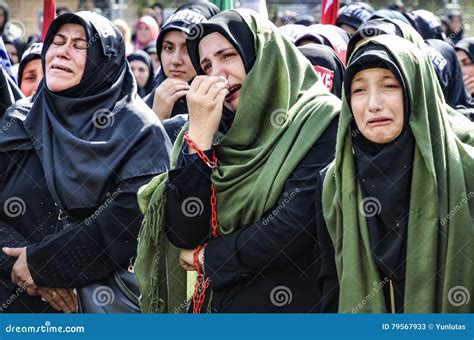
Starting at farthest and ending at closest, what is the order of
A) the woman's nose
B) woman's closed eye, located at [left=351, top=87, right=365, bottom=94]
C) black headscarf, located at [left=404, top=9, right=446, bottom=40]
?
black headscarf, located at [left=404, top=9, right=446, bottom=40] < woman's closed eye, located at [left=351, top=87, right=365, bottom=94] < the woman's nose

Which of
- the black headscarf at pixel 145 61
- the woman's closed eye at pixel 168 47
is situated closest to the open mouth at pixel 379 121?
the woman's closed eye at pixel 168 47

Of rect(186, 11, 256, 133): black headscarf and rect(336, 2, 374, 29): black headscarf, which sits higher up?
rect(186, 11, 256, 133): black headscarf

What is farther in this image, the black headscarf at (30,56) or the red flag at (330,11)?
the red flag at (330,11)

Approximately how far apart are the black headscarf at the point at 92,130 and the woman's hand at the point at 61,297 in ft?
1.14

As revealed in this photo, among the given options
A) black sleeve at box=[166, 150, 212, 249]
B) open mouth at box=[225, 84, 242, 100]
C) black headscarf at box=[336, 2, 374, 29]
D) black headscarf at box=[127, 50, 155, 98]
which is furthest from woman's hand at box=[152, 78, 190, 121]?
black headscarf at box=[127, 50, 155, 98]

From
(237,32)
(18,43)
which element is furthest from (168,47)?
(18,43)

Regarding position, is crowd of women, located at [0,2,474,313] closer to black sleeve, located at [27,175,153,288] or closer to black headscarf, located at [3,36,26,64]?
black sleeve, located at [27,175,153,288]

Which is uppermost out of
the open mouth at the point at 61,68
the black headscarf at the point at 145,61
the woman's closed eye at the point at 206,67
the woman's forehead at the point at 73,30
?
the woman's closed eye at the point at 206,67

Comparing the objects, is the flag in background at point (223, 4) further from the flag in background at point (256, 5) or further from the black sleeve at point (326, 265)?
the black sleeve at point (326, 265)

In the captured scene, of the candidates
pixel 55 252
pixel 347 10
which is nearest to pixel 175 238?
pixel 55 252

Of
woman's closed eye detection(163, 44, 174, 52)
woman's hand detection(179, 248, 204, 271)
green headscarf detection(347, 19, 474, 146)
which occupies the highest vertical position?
green headscarf detection(347, 19, 474, 146)

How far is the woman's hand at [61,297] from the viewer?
5.11m

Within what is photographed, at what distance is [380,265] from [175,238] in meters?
0.90

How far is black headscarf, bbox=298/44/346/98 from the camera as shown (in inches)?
216
